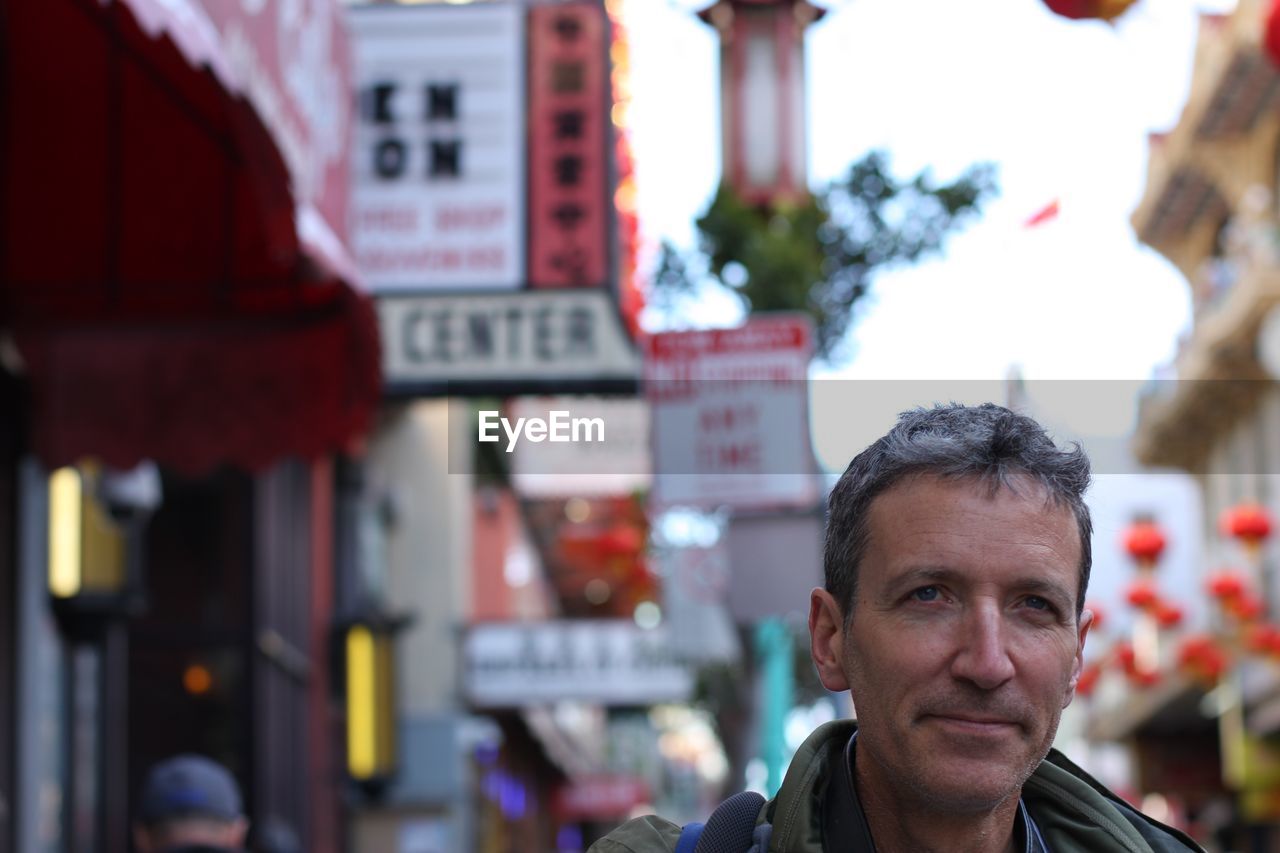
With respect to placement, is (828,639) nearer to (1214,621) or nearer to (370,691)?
(370,691)

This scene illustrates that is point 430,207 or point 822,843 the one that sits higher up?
point 430,207

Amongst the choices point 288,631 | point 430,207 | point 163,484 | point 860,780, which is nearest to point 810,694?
point 288,631

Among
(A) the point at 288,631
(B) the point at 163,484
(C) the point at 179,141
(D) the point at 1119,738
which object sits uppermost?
(C) the point at 179,141

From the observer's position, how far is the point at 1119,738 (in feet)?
156

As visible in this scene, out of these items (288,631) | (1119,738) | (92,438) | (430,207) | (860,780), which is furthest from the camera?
(1119,738)

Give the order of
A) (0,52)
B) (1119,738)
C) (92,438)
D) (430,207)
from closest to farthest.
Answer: (0,52), (92,438), (430,207), (1119,738)

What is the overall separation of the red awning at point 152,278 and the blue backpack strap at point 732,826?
17.7 feet

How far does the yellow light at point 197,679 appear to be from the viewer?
16.7m

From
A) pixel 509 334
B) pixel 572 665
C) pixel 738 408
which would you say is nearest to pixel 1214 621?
pixel 572 665

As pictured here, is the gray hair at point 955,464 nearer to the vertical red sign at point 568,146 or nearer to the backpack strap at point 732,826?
the backpack strap at point 732,826

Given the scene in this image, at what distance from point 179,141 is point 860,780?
6.35 metres

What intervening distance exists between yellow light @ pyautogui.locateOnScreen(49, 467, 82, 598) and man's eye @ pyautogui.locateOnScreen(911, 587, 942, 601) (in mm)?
8782

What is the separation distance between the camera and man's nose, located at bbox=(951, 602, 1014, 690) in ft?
7.71

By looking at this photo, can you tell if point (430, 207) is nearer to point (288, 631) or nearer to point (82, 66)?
point (82, 66)
